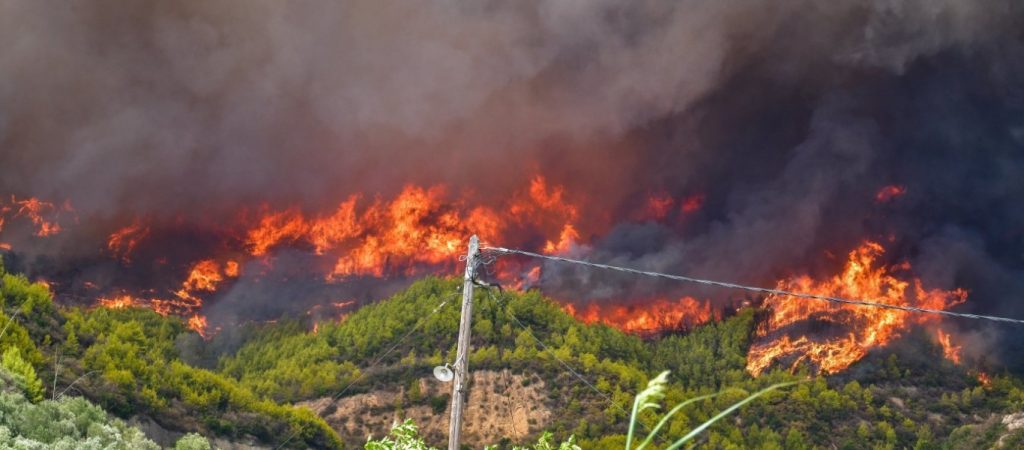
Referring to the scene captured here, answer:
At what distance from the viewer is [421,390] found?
106 meters

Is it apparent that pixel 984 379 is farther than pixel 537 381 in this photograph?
Yes

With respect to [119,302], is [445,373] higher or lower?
lower

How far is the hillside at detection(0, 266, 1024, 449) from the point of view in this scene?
9888 centimetres

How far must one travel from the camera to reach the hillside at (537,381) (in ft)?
324

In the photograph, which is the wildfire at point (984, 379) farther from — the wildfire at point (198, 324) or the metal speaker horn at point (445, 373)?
the metal speaker horn at point (445, 373)

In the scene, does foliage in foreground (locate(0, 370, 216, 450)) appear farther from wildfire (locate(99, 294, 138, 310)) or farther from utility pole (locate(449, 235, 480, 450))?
wildfire (locate(99, 294, 138, 310))

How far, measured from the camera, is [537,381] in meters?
109

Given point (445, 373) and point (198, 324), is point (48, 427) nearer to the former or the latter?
point (445, 373)

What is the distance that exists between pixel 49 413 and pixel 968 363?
116 metres

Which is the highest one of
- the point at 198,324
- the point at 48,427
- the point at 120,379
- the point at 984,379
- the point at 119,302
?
the point at 119,302

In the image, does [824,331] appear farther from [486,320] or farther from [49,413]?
[49,413]

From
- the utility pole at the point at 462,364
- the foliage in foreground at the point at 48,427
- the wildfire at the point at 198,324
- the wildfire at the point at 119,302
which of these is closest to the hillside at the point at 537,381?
the wildfire at the point at 119,302

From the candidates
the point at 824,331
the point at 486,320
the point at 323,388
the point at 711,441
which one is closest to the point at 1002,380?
the point at 824,331

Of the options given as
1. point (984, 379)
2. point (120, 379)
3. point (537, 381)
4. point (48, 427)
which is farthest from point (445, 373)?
point (984, 379)
